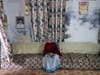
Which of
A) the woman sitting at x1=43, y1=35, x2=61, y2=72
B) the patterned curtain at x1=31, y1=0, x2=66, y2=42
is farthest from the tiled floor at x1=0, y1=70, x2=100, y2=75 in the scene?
the patterned curtain at x1=31, y1=0, x2=66, y2=42

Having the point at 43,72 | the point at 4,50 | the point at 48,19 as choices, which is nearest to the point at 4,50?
the point at 4,50

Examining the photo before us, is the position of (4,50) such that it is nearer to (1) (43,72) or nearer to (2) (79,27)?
(1) (43,72)

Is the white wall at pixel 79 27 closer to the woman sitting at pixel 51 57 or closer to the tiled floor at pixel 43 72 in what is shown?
the woman sitting at pixel 51 57

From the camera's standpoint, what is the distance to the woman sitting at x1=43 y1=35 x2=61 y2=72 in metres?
3.33

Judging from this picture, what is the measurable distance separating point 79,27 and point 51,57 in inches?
28.8

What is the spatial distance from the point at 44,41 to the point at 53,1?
2.26 ft

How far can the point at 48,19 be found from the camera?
3.62 meters

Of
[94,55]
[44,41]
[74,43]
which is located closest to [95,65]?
[94,55]

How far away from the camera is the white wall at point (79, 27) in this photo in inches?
142

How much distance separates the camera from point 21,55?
3.63 metres

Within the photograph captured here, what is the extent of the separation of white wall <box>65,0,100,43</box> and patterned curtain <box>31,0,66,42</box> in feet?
0.43

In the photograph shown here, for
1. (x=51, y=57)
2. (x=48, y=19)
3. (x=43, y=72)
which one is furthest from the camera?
(x=48, y=19)

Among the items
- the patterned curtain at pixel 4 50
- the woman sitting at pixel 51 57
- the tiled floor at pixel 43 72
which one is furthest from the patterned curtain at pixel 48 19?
the tiled floor at pixel 43 72

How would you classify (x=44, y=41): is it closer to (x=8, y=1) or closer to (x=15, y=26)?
(x=15, y=26)
